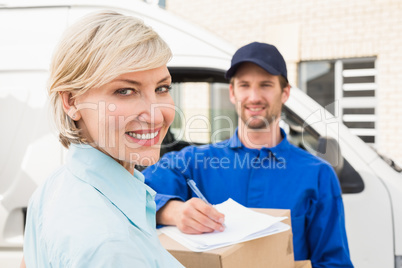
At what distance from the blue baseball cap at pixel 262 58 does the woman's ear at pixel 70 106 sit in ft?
4.17

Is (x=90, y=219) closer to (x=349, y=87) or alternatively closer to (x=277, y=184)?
(x=277, y=184)

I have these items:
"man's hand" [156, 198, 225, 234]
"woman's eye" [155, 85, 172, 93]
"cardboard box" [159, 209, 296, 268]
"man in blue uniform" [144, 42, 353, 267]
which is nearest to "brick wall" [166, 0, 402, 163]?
"man in blue uniform" [144, 42, 353, 267]

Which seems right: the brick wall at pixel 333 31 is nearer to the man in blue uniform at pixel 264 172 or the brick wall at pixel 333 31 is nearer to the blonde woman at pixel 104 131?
the man in blue uniform at pixel 264 172

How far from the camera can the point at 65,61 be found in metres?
0.87

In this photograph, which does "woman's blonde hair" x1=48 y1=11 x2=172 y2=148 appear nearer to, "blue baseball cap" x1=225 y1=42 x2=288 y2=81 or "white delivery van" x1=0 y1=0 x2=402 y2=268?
"blue baseball cap" x1=225 y1=42 x2=288 y2=81

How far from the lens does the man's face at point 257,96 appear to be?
2.07m

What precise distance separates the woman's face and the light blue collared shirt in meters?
0.04

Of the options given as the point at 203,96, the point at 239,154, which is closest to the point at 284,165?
the point at 239,154

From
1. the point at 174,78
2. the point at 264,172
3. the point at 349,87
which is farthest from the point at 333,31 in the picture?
the point at 264,172

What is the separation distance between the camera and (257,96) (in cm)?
208

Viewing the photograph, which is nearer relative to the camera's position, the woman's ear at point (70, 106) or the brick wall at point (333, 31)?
the woman's ear at point (70, 106)

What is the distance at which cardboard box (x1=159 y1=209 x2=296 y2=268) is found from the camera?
105 centimetres

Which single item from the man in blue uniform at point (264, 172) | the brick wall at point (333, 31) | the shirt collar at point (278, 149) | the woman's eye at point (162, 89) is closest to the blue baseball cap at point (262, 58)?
the man in blue uniform at point (264, 172)

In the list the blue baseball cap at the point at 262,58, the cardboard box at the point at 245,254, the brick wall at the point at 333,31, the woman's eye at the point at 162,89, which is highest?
the brick wall at the point at 333,31
